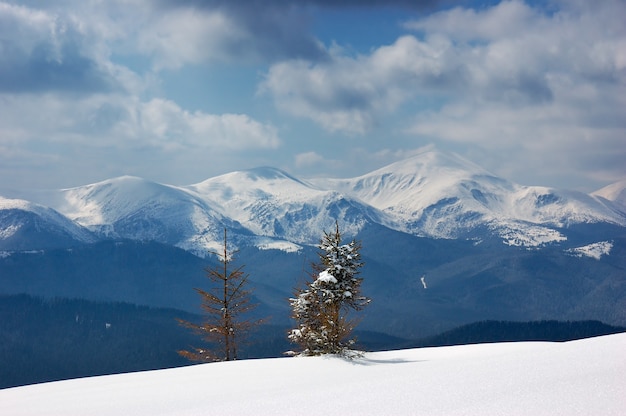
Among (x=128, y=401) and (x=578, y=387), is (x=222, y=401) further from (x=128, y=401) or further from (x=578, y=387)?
(x=578, y=387)

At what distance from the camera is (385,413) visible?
15781 mm

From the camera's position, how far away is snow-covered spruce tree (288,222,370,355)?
108 ft

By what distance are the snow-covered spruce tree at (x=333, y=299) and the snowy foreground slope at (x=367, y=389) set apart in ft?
12.2

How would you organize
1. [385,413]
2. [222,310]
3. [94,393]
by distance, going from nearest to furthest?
[385,413]
[94,393]
[222,310]

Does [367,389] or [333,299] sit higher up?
[333,299]

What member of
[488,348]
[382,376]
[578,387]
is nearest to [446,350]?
[488,348]

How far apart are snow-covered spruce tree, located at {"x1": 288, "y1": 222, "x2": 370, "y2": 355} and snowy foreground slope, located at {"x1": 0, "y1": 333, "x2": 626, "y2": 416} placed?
12.2ft

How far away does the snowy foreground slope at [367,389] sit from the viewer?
15.8 metres

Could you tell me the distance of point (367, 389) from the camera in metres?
19.5

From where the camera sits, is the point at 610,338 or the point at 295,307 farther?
→ the point at 295,307

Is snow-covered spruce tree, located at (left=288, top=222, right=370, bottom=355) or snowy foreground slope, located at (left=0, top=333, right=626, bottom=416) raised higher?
snow-covered spruce tree, located at (left=288, top=222, right=370, bottom=355)

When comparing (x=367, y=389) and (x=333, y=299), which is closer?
(x=367, y=389)

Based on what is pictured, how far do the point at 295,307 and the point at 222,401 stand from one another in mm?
16437

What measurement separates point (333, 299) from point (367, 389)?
46.4 ft
